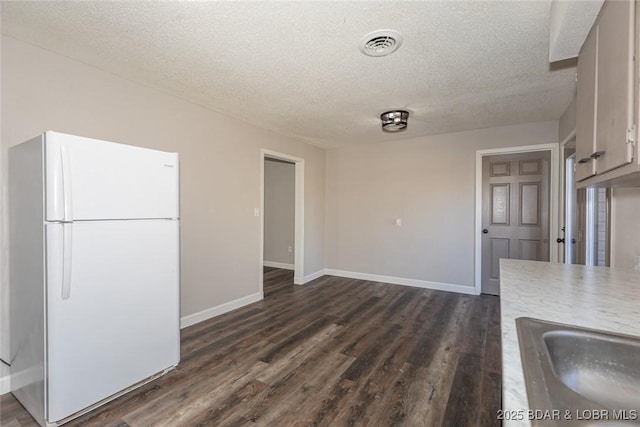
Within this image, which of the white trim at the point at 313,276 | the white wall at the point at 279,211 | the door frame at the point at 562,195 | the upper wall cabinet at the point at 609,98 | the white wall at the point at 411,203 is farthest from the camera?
the white wall at the point at 279,211

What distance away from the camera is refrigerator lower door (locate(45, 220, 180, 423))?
5.15 feet

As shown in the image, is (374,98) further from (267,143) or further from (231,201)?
(231,201)

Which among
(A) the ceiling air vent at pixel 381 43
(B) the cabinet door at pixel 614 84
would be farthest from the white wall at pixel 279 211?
(B) the cabinet door at pixel 614 84

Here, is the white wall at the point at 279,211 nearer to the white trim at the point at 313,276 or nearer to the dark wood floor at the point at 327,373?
the white trim at the point at 313,276

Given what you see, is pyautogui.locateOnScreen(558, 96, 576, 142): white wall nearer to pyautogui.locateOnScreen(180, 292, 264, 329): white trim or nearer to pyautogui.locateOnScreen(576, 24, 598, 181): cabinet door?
pyautogui.locateOnScreen(576, 24, 598, 181): cabinet door

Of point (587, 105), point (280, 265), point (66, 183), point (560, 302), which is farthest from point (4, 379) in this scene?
point (280, 265)

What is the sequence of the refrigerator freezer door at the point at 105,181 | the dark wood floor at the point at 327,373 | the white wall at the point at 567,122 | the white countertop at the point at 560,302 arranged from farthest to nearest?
the white wall at the point at 567,122
the dark wood floor at the point at 327,373
the refrigerator freezer door at the point at 105,181
the white countertop at the point at 560,302

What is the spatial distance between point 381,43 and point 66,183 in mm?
2109

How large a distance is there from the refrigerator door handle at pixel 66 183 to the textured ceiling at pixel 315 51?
0.85m

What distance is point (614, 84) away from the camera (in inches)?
43.5

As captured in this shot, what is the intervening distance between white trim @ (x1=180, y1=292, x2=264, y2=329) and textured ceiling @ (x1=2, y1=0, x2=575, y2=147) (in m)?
2.27

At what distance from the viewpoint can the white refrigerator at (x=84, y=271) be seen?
5.14 feet

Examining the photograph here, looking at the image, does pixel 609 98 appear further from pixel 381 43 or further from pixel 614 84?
pixel 381 43

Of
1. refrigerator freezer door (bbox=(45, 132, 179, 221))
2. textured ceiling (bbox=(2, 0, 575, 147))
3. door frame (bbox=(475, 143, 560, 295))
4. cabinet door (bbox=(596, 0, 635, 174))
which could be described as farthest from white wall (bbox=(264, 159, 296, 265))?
cabinet door (bbox=(596, 0, 635, 174))
